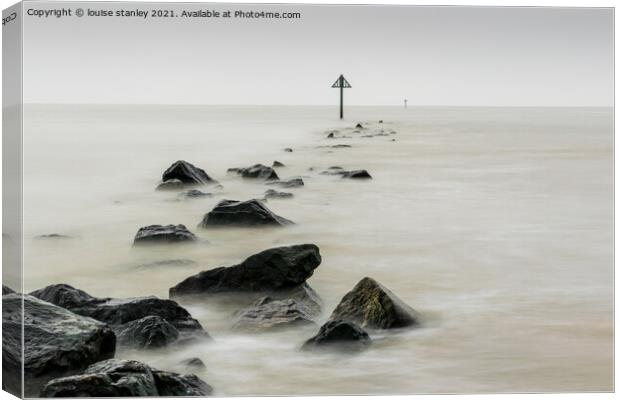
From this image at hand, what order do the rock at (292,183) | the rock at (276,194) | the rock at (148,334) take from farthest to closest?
1. the rock at (292,183)
2. the rock at (276,194)
3. the rock at (148,334)

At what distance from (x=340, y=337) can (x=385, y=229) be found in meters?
0.80

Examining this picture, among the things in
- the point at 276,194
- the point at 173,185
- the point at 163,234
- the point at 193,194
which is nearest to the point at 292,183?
the point at 276,194

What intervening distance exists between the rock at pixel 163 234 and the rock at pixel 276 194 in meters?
0.52

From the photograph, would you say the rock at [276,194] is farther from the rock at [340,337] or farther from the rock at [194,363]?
the rock at [194,363]

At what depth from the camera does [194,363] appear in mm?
7281

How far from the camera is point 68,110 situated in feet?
24.5

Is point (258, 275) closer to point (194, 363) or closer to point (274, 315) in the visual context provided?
point (274, 315)

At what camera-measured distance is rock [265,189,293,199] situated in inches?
309

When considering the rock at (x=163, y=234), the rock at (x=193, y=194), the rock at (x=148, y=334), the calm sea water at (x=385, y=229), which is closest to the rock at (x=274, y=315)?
the calm sea water at (x=385, y=229)

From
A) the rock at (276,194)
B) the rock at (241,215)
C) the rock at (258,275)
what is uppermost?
the rock at (276,194)

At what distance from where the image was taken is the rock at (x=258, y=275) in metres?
7.56

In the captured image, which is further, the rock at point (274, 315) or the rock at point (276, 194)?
the rock at point (276, 194)

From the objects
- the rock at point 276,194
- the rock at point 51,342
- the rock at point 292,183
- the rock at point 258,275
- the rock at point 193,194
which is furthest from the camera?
the rock at point 292,183

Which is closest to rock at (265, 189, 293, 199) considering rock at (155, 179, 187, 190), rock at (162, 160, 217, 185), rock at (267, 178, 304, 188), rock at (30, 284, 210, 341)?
rock at (267, 178, 304, 188)
